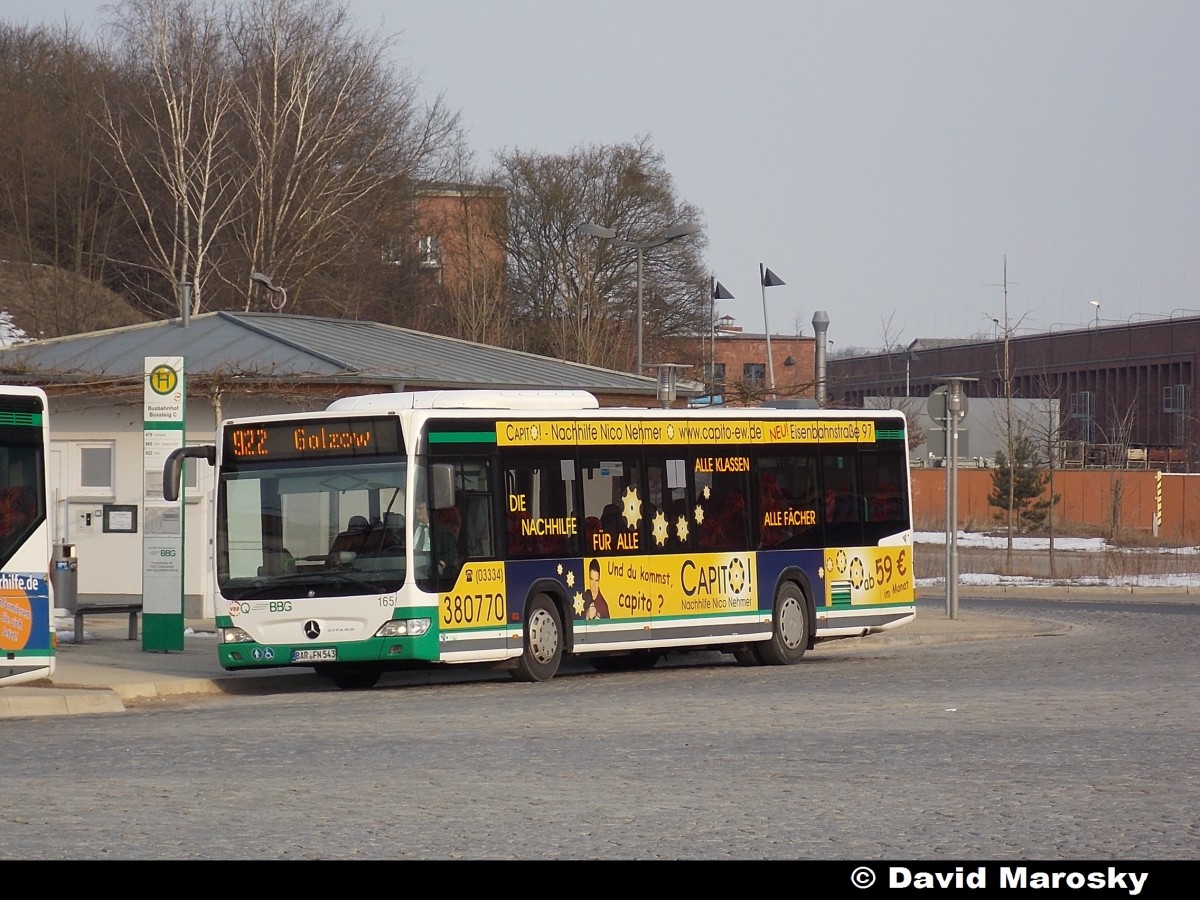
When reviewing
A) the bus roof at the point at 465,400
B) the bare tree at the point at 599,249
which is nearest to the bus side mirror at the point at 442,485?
the bus roof at the point at 465,400

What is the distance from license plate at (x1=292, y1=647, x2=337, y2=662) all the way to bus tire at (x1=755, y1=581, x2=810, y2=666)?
6.09 m

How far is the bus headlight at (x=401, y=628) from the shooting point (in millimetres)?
17844

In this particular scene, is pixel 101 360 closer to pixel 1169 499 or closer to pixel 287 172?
pixel 287 172

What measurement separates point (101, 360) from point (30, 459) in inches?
508

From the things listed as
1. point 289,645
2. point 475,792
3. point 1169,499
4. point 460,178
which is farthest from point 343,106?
point 475,792

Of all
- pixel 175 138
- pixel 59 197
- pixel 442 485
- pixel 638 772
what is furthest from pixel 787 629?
pixel 59 197

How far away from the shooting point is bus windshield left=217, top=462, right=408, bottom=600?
18.1 meters

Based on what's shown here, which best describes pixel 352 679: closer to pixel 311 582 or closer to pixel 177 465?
pixel 311 582

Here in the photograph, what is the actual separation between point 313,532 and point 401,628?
140 cm

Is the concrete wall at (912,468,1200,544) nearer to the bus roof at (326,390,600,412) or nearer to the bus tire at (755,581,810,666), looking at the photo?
the bus tire at (755,581,810,666)

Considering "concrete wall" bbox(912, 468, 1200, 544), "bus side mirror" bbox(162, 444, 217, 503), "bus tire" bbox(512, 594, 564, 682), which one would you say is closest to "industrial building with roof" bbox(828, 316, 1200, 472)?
"concrete wall" bbox(912, 468, 1200, 544)

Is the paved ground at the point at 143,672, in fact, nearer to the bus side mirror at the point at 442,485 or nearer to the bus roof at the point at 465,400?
the bus side mirror at the point at 442,485

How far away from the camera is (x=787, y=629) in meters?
22.1

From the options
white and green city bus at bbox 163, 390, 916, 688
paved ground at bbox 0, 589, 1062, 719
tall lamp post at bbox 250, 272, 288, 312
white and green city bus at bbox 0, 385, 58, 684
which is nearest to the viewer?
white and green city bus at bbox 0, 385, 58, 684
